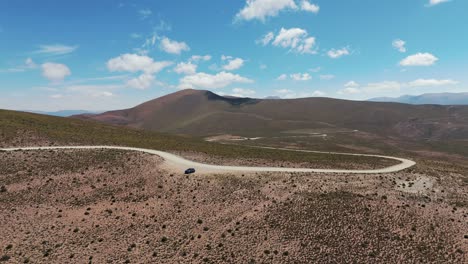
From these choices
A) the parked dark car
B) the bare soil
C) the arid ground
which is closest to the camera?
→ the arid ground

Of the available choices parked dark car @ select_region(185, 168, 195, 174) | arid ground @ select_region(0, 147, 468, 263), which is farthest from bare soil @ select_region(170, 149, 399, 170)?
parked dark car @ select_region(185, 168, 195, 174)

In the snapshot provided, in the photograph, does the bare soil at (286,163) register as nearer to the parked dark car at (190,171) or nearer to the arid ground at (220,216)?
the arid ground at (220,216)

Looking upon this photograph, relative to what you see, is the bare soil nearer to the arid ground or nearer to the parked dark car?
the arid ground

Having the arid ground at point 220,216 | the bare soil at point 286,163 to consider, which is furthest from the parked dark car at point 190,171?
the bare soil at point 286,163

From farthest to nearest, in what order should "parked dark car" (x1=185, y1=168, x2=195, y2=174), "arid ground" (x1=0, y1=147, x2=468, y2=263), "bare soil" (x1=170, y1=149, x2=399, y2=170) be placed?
"bare soil" (x1=170, y1=149, x2=399, y2=170), "parked dark car" (x1=185, y1=168, x2=195, y2=174), "arid ground" (x1=0, y1=147, x2=468, y2=263)

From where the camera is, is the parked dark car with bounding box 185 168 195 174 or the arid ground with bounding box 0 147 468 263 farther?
the parked dark car with bounding box 185 168 195 174

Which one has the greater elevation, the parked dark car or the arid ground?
the parked dark car

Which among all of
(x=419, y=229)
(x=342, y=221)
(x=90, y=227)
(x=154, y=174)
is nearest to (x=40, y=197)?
(x=90, y=227)

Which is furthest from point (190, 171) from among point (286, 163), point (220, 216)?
point (286, 163)

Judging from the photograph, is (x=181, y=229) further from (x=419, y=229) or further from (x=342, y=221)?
(x=419, y=229)
